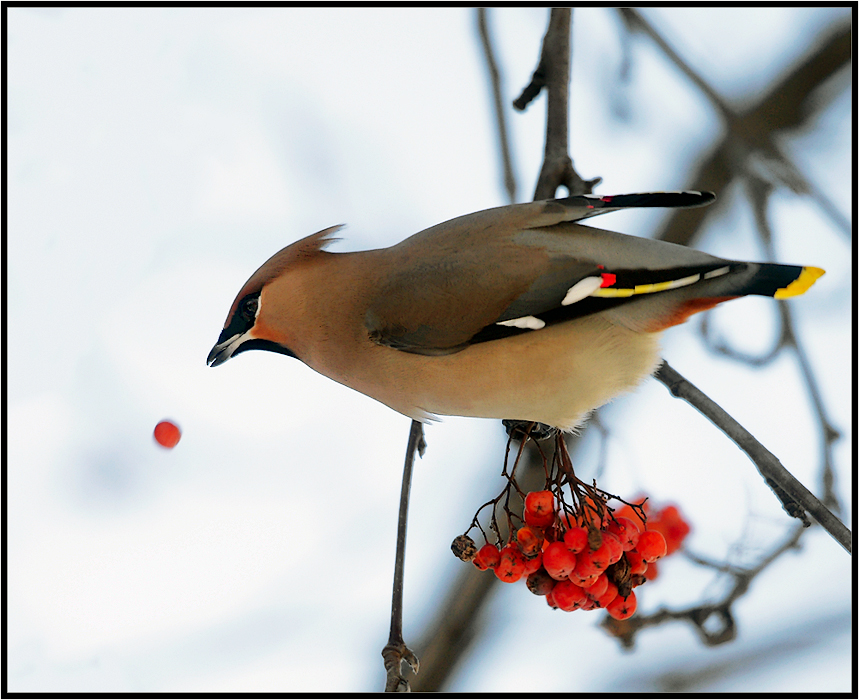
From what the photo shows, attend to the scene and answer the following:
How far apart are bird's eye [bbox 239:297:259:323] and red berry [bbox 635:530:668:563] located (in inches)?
54.2

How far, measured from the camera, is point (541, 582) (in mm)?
2338

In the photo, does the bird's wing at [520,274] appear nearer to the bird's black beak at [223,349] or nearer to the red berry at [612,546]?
the bird's black beak at [223,349]

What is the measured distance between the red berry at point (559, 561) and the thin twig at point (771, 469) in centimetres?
56

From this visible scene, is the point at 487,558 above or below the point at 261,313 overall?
below

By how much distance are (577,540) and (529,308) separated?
65cm

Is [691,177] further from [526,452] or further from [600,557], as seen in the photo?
[600,557]

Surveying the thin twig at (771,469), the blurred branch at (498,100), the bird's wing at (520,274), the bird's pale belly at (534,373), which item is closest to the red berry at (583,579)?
the bird's pale belly at (534,373)

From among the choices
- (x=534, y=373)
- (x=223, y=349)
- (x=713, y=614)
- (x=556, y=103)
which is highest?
(x=556, y=103)

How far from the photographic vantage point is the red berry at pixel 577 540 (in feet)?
7.27

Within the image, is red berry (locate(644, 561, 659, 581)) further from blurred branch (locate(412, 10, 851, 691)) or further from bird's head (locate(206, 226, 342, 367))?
bird's head (locate(206, 226, 342, 367))

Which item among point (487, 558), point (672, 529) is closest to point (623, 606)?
point (487, 558)

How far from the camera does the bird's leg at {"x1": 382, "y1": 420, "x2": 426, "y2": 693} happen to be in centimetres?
212

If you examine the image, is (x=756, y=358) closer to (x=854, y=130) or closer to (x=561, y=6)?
(x=854, y=130)

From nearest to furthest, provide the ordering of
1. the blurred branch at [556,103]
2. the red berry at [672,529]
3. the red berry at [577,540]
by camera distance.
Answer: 1. the red berry at [577,540]
2. the blurred branch at [556,103]
3. the red berry at [672,529]
